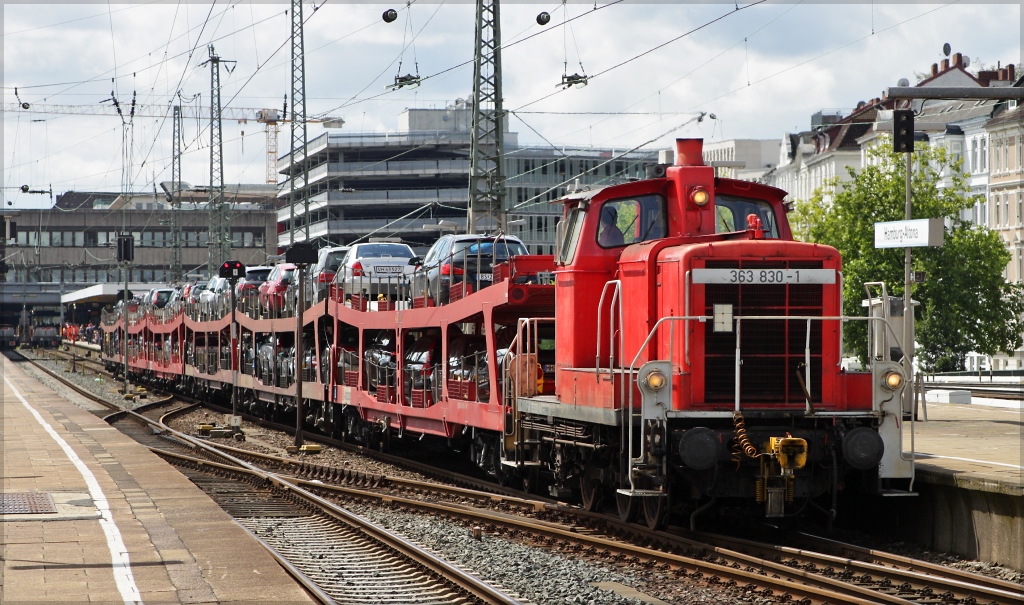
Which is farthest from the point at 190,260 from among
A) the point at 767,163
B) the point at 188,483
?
the point at 188,483

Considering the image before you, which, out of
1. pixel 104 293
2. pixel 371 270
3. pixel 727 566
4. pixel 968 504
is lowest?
pixel 727 566

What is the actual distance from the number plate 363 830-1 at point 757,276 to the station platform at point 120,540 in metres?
4.77

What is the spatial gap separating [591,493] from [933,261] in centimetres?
4350

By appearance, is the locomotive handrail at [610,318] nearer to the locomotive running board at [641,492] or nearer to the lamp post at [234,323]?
the locomotive running board at [641,492]

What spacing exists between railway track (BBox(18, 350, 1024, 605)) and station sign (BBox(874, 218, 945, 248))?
34.0ft

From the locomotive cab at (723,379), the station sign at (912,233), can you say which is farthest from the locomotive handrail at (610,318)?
the station sign at (912,233)

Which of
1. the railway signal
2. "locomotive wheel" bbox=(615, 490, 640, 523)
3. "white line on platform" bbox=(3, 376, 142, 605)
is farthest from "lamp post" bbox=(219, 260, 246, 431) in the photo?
"locomotive wheel" bbox=(615, 490, 640, 523)

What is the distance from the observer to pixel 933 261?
5384cm

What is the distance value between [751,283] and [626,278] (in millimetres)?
1563

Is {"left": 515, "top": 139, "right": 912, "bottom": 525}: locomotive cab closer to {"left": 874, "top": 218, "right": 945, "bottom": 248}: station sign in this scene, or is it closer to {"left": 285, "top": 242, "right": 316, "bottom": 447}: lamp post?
{"left": 874, "top": 218, "right": 945, "bottom": 248}: station sign

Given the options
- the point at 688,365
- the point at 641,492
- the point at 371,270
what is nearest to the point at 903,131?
the point at 371,270

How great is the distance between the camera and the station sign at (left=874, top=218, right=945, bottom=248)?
2288 cm

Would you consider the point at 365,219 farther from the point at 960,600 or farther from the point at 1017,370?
the point at 960,600

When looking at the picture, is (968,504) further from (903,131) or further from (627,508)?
(903,131)
